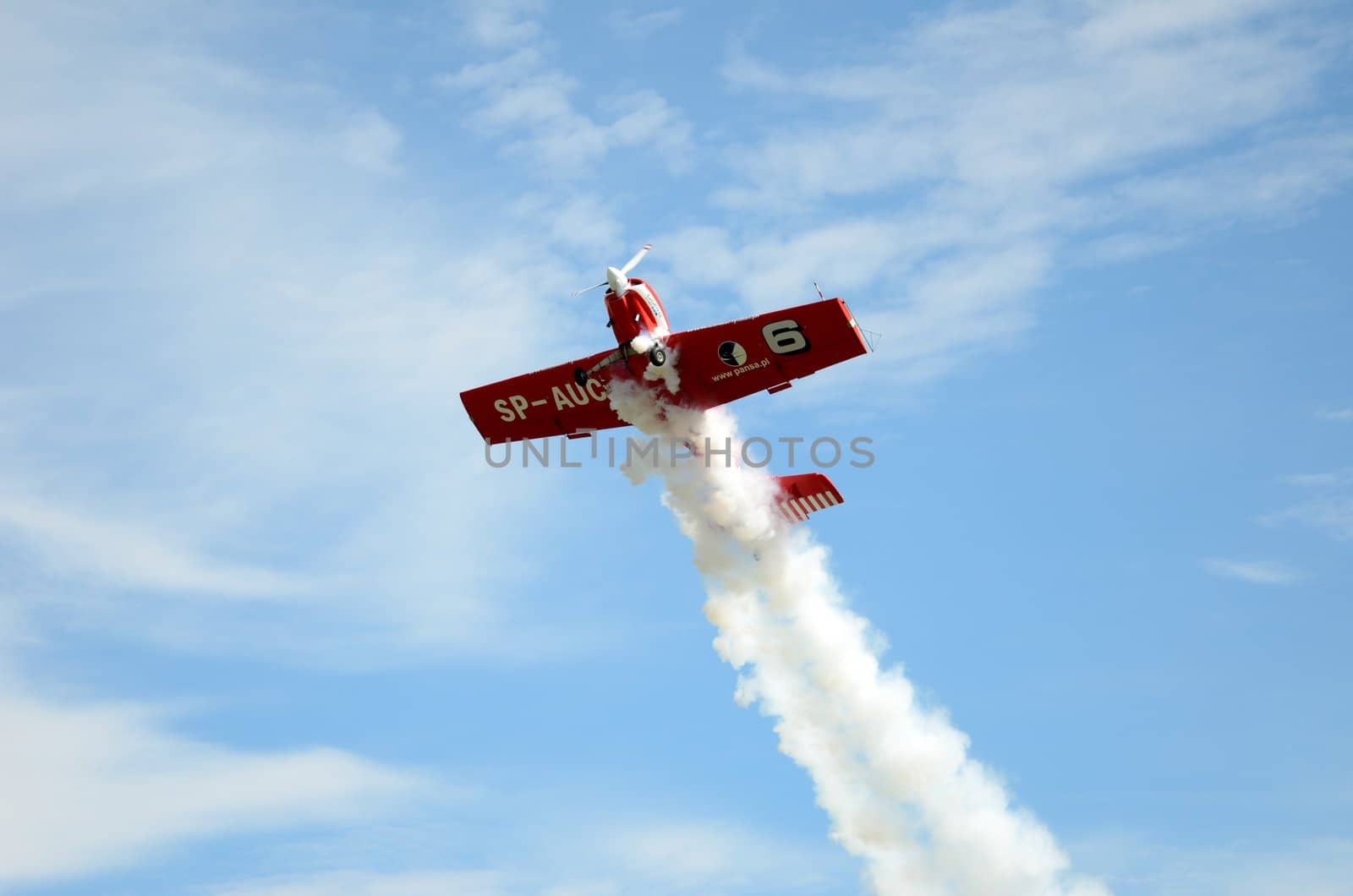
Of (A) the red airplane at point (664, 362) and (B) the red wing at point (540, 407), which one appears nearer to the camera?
(A) the red airplane at point (664, 362)

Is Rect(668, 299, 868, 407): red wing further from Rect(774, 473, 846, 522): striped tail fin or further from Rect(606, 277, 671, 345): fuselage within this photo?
Rect(774, 473, 846, 522): striped tail fin

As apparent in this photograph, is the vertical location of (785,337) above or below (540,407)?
below

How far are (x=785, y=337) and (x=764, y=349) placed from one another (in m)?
0.75

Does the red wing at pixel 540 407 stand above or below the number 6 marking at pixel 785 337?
above

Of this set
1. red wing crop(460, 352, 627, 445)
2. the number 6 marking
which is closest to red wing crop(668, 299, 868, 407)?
the number 6 marking

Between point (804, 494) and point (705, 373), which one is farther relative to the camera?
point (804, 494)

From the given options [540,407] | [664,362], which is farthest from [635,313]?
[540,407]

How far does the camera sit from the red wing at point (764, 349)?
59031 mm

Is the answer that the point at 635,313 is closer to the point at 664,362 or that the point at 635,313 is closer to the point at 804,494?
the point at 664,362

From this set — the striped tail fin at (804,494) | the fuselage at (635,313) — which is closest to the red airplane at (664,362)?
the fuselage at (635,313)

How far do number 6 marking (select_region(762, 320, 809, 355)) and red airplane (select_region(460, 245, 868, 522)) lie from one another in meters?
0.02

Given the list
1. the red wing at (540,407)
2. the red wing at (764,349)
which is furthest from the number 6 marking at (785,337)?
the red wing at (540,407)

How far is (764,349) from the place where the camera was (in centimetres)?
5981

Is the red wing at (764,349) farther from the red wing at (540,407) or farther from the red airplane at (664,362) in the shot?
the red wing at (540,407)
